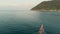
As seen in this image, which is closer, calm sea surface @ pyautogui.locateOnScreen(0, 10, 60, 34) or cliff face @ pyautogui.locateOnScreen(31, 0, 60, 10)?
calm sea surface @ pyautogui.locateOnScreen(0, 10, 60, 34)

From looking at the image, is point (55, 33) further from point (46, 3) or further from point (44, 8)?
point (46, 3)

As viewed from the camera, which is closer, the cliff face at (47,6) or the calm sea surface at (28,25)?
the calm sea surface at (28,25)

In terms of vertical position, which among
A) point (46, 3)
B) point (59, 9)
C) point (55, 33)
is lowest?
point (55, 33)

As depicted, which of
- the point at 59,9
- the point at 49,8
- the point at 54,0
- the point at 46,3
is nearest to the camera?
the point at 59,9

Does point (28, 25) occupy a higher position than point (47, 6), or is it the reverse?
point (47, 6)

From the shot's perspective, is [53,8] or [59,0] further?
[59,0]

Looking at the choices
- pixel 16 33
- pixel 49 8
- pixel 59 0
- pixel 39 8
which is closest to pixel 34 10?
pixel 39 8

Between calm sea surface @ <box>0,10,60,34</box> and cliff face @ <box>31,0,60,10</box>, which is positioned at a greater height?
cliff face @ <box>31,0,60,10</box>

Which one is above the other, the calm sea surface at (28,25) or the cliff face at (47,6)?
the cliff face at (47,6)

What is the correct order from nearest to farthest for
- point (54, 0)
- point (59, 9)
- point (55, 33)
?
point (55, 33)
point (59, 9)
point (54, 0)

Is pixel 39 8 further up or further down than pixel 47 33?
further up

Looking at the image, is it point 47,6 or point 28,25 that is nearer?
point 28,25
